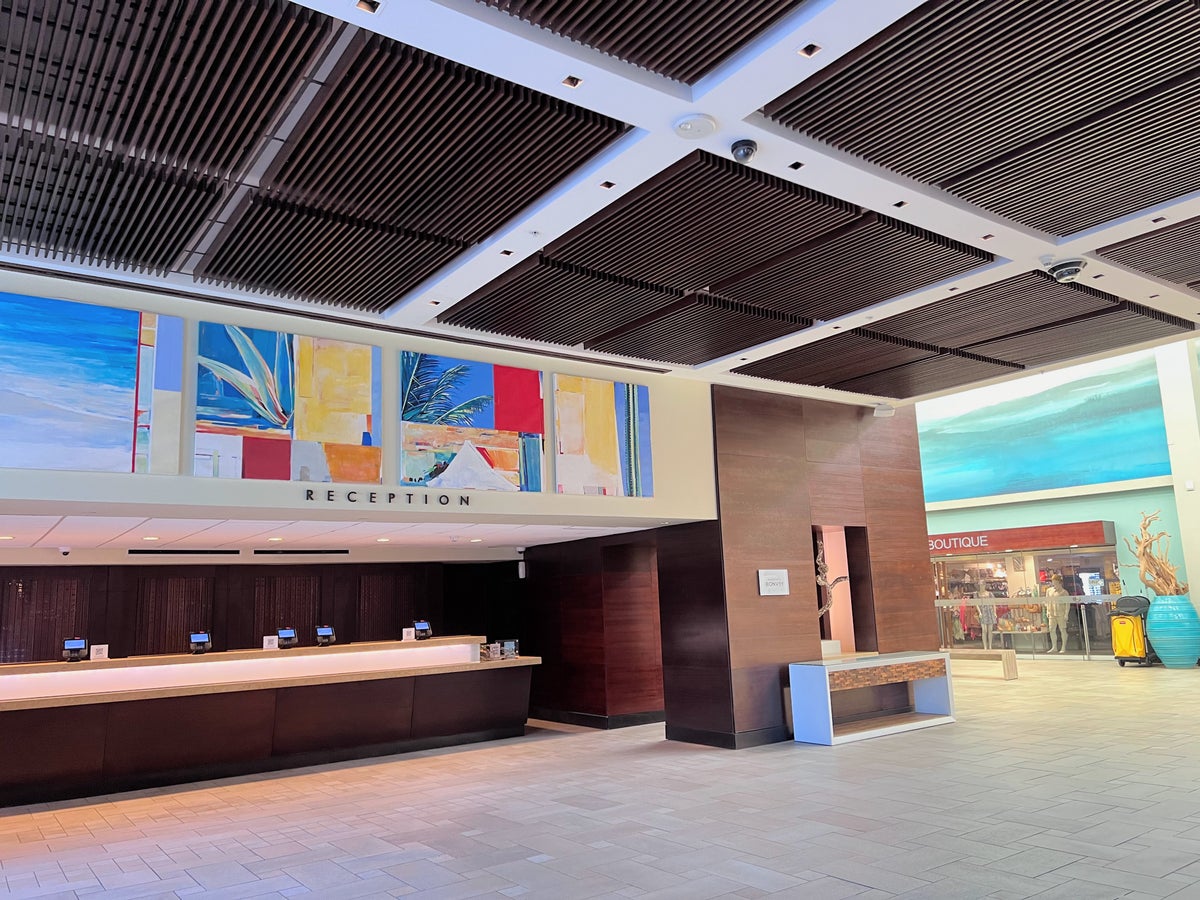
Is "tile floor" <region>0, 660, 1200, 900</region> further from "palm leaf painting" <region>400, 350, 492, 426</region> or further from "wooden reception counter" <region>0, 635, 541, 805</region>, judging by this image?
"palm leaf painting" <region>400, 350, 492, 426</region>

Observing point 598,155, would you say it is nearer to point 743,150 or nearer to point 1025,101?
point 743,150

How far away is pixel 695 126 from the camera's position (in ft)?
14.6

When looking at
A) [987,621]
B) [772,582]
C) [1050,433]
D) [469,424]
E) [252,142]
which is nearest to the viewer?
[252,142]

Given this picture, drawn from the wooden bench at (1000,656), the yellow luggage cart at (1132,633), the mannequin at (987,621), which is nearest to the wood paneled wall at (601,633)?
the wooden bench at (1000,656)

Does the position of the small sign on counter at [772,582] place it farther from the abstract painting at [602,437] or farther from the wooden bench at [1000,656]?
the wooden bench at [1000,656]

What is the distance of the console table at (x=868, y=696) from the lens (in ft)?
29.5

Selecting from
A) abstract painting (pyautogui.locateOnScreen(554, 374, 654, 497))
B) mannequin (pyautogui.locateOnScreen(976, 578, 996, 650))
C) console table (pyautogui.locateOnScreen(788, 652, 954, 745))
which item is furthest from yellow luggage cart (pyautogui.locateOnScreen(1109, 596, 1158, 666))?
abstract painting (pyautogui.locateOnScreen(554, 374, 654, 497))

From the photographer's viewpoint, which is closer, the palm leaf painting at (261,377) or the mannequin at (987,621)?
the palm leaf painting at (261,377)

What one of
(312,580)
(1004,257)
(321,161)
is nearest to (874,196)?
(1004,257)

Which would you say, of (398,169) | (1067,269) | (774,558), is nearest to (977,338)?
(1067,269)

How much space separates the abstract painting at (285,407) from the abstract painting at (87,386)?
25 cm

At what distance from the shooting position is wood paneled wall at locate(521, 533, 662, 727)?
1108 cm

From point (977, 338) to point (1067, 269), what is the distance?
1.91 meters

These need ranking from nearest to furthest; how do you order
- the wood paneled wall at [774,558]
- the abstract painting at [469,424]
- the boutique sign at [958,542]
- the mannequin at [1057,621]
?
1. the abstract painting at [469,424]
2. the wood paneled wall at [774,558]
3. the mannequin at [1057,621]
4. the boutique sign at [958,542]
